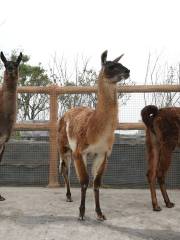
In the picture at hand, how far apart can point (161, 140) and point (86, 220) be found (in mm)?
1679

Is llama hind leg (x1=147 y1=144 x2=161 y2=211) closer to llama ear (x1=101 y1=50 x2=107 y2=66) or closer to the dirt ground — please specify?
the dirt ground

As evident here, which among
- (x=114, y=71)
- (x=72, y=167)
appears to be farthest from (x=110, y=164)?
(x=114, y=71)

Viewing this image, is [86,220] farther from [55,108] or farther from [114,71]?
[55,108]

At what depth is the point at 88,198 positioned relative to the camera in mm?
7309

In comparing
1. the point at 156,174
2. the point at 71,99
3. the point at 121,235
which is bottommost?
the point at 121,235

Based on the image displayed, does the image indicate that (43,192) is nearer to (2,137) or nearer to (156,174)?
(2,137)

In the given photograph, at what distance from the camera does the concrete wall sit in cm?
858

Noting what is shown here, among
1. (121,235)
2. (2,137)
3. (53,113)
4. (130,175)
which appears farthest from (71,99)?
(121,235)

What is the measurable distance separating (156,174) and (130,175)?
177cm

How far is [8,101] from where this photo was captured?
23.7 feet

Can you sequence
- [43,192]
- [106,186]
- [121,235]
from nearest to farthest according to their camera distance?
[121,235] → [43,192] → [106,186]

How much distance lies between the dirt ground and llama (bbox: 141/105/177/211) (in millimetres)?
394

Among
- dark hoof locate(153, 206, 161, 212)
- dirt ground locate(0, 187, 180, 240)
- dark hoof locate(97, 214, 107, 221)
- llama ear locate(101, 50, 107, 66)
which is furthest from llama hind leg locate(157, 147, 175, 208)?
llama ear locate(101, 50, 107, 66)

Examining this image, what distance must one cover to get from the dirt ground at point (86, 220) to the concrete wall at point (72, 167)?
82cm
